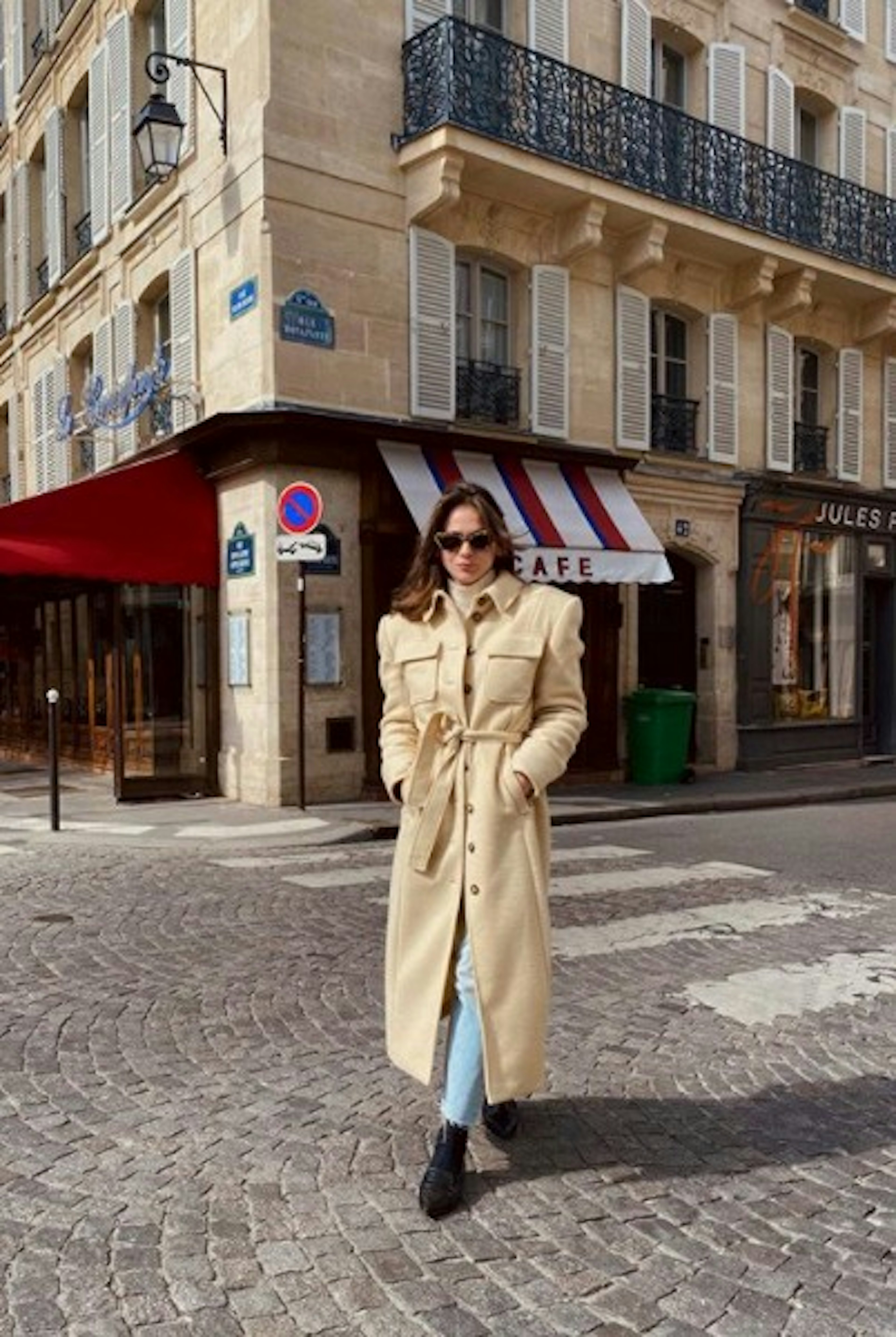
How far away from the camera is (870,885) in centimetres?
739

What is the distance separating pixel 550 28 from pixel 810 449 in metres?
6.72

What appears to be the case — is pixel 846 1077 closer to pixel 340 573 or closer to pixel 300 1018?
pixel 300 1018

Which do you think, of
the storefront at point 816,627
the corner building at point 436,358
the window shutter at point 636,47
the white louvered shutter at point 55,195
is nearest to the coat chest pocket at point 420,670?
the corner building at point 436,358

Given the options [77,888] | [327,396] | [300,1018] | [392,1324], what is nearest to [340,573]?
[327,396]

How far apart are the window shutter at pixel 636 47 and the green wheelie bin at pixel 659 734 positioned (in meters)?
7.25

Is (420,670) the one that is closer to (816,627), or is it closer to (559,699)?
(559,699)

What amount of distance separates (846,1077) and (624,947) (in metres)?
1.76

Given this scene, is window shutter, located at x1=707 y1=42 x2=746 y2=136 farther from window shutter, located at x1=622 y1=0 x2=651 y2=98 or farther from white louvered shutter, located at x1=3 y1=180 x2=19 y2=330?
white louvered shutter, located at x1=3 y1=180 x2=19 y2=330

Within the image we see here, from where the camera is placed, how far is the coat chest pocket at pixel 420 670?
10.1 feet

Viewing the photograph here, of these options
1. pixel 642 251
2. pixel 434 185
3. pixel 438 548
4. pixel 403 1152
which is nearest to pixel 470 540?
pixel 438 548

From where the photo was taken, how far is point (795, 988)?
4992mm

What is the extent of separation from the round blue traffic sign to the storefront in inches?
282

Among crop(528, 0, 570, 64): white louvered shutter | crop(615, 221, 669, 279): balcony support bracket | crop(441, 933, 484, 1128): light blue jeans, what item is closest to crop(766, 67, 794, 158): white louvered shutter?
crop(615, 221, 669, 279): balcony support bracket

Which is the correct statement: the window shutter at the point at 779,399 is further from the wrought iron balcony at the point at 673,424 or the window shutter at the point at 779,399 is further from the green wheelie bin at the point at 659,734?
the green wheelie bin at the point at 659,734
